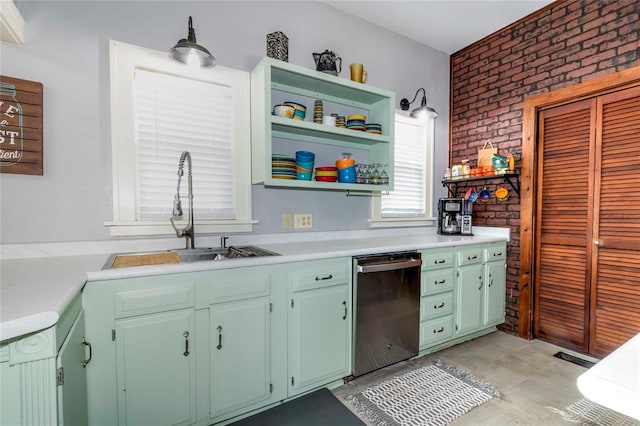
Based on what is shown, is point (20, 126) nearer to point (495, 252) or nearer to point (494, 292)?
point (495, 252)

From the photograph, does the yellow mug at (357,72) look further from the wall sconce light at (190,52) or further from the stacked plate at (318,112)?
the wall sconce light at (190,52)

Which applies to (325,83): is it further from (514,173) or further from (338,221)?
(514,173)

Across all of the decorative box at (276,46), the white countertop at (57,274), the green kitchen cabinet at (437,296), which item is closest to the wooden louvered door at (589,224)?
the green kitchen cabinet at (437,296)

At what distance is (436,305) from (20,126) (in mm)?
2992

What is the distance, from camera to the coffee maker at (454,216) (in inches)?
124

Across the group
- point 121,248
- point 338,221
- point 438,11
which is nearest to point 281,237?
point 338,221

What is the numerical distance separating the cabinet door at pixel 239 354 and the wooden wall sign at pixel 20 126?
132 centimetres

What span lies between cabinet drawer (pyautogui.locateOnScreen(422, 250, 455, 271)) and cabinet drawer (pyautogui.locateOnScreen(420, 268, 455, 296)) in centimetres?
4

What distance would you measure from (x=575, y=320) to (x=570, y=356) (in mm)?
302

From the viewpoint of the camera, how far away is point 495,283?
9.53ft

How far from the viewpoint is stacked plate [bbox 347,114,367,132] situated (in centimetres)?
249

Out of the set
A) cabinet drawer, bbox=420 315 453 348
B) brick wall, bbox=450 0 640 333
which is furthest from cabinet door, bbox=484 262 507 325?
cabinet drawer, bbox=420 315 453 348

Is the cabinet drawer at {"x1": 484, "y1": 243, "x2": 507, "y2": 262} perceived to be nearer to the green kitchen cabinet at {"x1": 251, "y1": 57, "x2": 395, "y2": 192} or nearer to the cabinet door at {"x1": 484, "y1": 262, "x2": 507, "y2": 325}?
the cabinet door at {"x1": 484, "y1": 262, "x2": 507, "y2": 325}

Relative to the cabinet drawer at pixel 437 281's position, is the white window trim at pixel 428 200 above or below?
above
